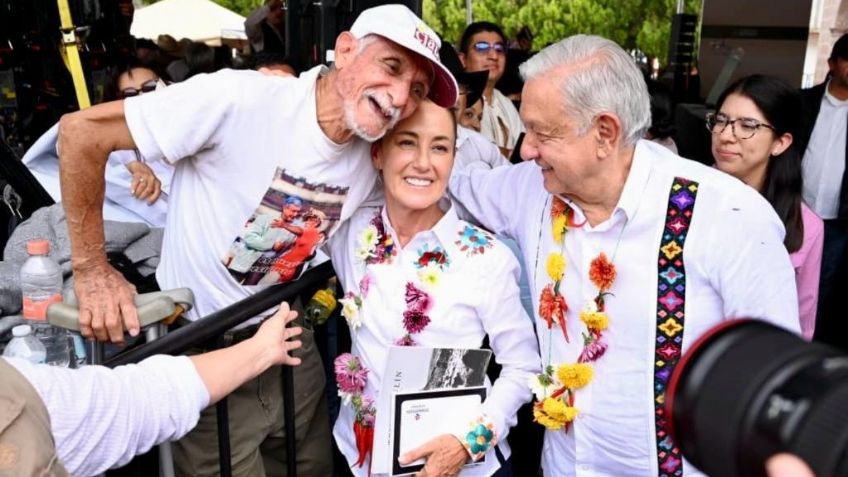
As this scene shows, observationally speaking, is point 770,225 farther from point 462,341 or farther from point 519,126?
point 519,126

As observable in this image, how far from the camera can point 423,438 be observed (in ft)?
7.70

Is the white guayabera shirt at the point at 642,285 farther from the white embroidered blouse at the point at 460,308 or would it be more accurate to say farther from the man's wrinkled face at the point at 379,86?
the man's wrinkled face at the point at 379,86

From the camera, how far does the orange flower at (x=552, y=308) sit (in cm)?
229

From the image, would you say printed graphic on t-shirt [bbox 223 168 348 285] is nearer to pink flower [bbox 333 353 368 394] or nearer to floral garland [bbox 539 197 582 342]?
pink flower [bbox 333 353 368 394]

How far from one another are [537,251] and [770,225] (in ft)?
2.21

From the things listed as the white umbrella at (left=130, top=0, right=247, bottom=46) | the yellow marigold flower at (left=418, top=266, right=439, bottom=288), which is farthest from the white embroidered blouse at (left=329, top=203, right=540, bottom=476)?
the white umbrella at (left=130, top=0, right=247, bottom=46)

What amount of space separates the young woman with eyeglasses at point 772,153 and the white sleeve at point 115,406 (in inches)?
97.3

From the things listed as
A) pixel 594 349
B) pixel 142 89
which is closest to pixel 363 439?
pixel 594 349

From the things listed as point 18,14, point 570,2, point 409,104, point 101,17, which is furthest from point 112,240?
point 570,2

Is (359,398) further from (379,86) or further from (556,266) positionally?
(379,86)

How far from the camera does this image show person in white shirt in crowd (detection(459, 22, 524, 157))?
5.29 metres

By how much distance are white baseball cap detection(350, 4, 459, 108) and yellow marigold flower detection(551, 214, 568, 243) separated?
0.49m

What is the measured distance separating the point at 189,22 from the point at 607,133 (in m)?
16.6

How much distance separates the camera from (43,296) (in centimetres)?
218
